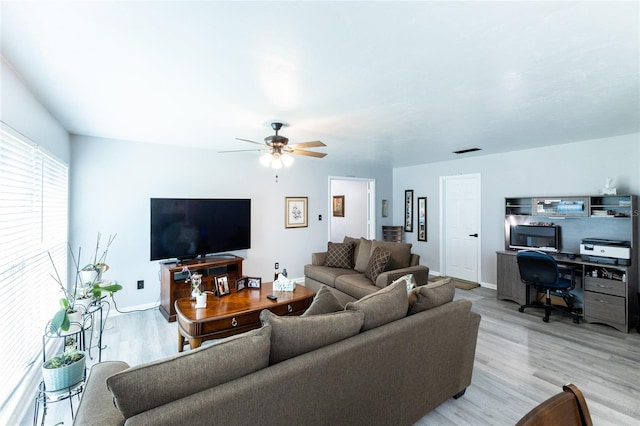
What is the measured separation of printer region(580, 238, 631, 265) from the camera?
337 cm

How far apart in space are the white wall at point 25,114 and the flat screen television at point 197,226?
124 cm

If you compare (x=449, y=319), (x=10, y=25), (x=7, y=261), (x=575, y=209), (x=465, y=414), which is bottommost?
(x=465, y=414)

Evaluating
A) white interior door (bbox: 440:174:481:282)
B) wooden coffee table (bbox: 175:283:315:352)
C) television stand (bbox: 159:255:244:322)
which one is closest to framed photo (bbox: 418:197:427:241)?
Result: white interior door (bbox: 440:174:481:282)

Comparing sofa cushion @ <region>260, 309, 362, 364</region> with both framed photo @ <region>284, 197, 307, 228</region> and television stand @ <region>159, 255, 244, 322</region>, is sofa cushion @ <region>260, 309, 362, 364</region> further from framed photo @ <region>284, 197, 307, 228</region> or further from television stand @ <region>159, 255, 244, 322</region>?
framed photo @ <region>284, 197, 307, 228</region>

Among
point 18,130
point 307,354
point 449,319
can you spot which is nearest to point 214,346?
point 307,354

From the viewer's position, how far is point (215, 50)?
174 centimetres

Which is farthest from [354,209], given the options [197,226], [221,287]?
[221,287]

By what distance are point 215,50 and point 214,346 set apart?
164cm

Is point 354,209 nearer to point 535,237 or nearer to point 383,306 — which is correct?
point 535,237

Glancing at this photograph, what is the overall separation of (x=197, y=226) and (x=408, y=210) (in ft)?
14.6

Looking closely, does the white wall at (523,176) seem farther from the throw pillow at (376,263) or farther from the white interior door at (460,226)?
the throw pillow at (376,263)

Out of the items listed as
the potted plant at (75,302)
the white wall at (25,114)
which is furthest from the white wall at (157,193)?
the potted plant at (75,302)

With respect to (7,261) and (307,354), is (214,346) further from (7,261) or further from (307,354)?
(7,261)

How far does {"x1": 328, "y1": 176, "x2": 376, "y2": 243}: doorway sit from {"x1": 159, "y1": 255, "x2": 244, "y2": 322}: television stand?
240 cm
